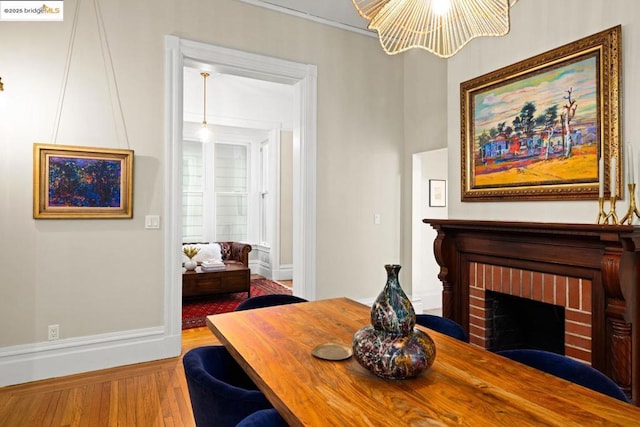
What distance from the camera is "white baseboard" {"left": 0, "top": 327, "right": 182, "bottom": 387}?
2.71 meters

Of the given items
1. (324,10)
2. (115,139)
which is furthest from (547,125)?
(115,139)

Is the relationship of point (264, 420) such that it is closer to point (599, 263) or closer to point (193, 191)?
point (599, 263)

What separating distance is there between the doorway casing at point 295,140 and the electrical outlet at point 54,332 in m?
0.74

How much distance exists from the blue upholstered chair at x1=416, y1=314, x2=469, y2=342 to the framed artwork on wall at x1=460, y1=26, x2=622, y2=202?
1.16 meters

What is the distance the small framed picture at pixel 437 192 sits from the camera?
494 cm

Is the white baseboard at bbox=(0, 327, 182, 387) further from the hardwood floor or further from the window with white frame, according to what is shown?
the window with white frame

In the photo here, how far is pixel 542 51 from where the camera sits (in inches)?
102

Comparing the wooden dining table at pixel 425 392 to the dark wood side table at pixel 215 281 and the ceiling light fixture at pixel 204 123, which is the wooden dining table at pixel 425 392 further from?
the ceiling light fixture at pixel 204 123

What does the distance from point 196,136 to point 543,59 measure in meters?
5.68

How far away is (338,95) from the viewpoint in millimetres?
4086

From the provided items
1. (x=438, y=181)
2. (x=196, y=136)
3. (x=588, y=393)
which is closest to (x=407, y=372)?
(x=588, y=393)

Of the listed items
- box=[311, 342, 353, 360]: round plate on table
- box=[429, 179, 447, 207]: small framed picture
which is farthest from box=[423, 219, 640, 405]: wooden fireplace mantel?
box=[429, 179, 447, 207]: small framed picture

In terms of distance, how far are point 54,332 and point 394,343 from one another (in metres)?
2.80

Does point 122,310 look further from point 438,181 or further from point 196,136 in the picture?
point 196,136
